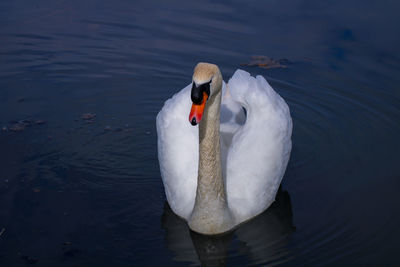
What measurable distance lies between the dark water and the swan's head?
1664 millimetres

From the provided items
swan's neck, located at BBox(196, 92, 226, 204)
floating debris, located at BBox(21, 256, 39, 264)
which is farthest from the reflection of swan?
floating debris, located at BBox(21, 256, 39, 264)

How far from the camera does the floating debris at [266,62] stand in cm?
1060

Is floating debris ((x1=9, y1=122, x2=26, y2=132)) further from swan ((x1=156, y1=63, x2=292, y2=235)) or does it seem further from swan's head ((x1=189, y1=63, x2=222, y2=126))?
swan's head ((x1=189, y1=63, x2=222, y2=126))

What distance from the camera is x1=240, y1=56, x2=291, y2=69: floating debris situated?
1060 centimetres

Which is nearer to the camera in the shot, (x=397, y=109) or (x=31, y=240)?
(x=31, y=240)

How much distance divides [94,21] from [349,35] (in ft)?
16.0

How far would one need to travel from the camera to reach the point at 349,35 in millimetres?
11727

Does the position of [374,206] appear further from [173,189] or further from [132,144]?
[132,144]

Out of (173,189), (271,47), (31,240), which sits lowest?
(31,240)

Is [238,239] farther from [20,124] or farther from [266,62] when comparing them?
[266,62]

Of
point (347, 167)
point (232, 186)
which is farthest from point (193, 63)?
point (232, 186)

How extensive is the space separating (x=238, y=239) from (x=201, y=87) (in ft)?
6.29

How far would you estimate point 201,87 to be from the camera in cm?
547

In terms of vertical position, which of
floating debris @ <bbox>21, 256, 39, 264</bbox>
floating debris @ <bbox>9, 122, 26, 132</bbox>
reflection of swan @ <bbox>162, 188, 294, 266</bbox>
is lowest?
floating debris @ <bbox>21, 256, 39, 264</bbox>
